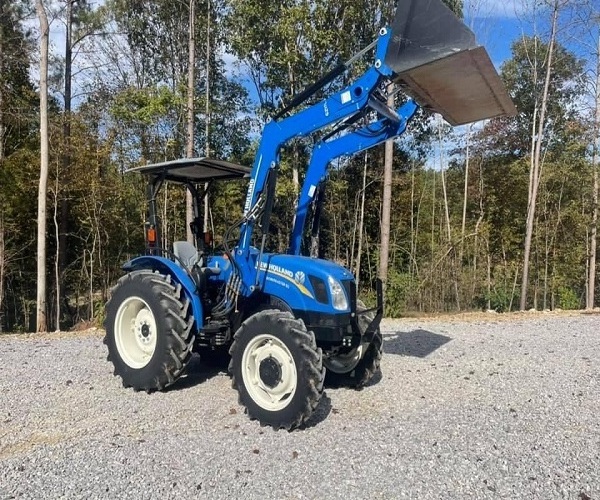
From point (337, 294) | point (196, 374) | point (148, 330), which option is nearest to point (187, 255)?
point (148, 330)

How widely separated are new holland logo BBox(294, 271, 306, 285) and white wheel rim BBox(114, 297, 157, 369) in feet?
5.27

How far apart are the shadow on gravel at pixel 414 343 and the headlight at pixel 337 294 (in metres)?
2.70

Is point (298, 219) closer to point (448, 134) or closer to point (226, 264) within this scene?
point (226, 264)

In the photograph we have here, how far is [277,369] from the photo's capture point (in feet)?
13.8

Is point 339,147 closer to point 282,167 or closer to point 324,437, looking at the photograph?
point 324,437

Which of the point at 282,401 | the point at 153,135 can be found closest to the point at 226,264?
the point at 282,401

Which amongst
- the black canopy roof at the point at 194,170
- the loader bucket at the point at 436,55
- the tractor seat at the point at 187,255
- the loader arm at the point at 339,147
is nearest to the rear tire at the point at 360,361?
the loader arm at the point at 339,147

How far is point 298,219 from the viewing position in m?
5.44

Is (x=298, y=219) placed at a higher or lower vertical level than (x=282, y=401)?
higher

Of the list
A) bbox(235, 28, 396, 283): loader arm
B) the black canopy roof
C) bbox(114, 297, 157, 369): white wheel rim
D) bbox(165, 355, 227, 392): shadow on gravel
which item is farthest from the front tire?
the black canopy roof

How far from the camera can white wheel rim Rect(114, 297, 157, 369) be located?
17.1ft

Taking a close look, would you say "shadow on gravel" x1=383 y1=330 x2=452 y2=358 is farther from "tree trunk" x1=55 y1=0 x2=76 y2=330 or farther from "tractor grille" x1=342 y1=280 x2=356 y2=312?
"tree trunk" x1=55 y1=0 x2=76 y2=330

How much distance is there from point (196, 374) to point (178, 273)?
4.22ft

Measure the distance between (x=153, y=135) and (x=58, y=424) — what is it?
12.8 metres
